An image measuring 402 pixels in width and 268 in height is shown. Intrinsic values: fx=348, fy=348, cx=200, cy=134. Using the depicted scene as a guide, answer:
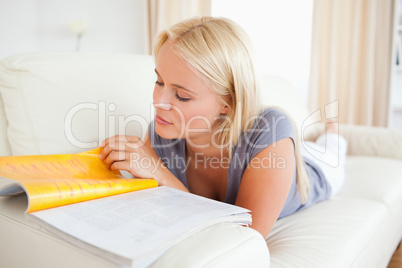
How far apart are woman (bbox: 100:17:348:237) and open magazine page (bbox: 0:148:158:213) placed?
5cm

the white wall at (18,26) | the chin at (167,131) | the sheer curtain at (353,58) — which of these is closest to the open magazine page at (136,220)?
the chin at (167,131)

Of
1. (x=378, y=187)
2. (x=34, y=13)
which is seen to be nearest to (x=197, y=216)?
(x=378, y=187)

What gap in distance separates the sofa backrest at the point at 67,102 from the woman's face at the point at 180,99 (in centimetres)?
22

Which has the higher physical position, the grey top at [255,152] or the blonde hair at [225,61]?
the blonde hair at [225,61]

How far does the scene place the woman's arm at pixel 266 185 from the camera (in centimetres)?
87

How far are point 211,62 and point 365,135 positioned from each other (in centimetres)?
144

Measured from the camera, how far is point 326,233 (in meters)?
0.98

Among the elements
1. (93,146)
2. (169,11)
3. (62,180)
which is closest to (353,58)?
(169,11)

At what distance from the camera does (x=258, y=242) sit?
1.89 ft

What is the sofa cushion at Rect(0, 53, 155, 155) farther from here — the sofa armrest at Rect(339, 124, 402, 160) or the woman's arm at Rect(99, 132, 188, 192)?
the sofa armrest at Rect(339, 124, 402, 160)

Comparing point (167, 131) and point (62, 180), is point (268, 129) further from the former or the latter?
point (62, 180)

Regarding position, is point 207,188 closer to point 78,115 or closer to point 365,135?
point 78,115

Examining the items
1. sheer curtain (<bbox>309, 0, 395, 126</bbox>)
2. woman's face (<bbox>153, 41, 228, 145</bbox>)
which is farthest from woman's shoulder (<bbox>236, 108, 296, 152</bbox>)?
sheer curtain (<bbox>309, 0, 395, 126</bbox>)

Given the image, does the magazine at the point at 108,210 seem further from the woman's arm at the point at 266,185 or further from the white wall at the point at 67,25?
the white wall at the point at 67,25
